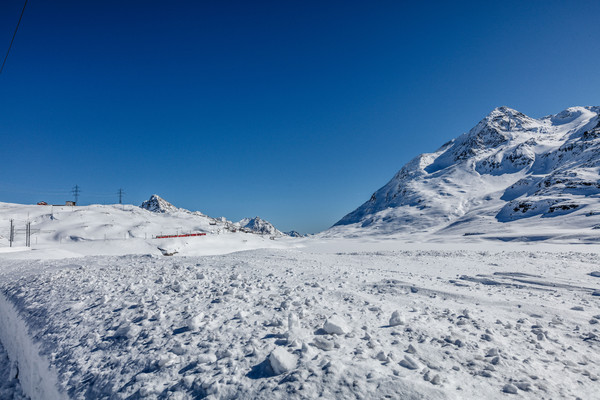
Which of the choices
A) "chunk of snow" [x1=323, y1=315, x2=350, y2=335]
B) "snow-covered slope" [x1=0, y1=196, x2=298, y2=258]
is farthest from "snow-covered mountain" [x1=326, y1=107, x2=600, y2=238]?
"chunk of snow" [x1=323, y1=315, x2=350, y2=335]

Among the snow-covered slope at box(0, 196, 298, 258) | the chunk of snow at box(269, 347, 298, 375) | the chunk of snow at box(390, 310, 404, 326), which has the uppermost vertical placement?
the snow-covered slope at box(0, 196, 298, 258)

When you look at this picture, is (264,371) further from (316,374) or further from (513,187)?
(513,187)

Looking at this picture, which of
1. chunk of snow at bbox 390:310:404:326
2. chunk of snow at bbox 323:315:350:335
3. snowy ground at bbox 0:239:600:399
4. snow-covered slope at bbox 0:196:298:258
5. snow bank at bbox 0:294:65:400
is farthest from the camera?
snow-covered slope at bbox 0:196:298:258

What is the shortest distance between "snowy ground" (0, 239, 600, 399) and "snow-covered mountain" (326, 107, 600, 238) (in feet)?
199

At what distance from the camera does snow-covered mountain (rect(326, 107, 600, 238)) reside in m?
77.6

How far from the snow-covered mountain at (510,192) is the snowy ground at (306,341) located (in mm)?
60664

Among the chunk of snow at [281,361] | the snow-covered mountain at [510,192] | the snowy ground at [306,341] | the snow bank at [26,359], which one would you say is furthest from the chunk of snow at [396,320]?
the snow-covered mountain at [510,192]

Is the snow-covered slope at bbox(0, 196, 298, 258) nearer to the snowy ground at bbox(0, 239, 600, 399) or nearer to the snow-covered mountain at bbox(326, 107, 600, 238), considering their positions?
the snowy ground at bbox(0, 239, 600, 399)

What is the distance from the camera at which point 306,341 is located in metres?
4.29

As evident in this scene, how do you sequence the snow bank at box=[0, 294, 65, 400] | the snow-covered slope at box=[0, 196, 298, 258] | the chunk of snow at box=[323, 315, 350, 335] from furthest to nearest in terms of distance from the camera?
the snow-covered slope at box=[0, 196, 298, 258] < the chunk of snow at box=[323, 315, 350, 335] < the snow bank at box=[0, 294, 65, 400]

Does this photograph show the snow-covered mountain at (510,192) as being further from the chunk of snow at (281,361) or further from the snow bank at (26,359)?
the snow bank at (26,359)

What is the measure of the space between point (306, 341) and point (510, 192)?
483 ft

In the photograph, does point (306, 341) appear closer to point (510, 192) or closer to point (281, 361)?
point (281, 361)

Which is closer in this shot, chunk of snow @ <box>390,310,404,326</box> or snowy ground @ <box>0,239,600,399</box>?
snowy ground @ <box>0,239,600,399</box>
